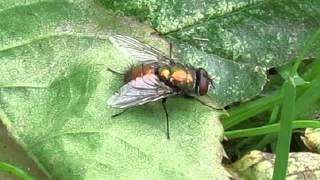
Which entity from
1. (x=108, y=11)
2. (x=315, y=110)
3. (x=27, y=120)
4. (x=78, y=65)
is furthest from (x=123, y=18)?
(x=315, y=110)

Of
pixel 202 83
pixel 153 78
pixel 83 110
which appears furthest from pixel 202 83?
pixel 83 110

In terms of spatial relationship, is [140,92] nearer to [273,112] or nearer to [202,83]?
[202,83]

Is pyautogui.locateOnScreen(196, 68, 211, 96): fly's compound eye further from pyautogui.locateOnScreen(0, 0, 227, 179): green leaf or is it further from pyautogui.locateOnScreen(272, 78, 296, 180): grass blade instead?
pyautogui.locateOnScreen(272, 78, 296, 180): grass blade

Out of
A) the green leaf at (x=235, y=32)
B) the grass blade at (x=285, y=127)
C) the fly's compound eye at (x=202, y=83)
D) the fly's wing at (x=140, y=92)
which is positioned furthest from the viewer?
the green leaf at (x=235, y=32)

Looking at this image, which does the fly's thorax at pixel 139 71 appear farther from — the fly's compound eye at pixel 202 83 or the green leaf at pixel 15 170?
the green leaf at pixel 15 170

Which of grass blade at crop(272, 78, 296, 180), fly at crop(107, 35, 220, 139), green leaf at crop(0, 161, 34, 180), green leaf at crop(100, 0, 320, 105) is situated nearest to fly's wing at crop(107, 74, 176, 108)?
fly at crop(107, 35, 220, 139)

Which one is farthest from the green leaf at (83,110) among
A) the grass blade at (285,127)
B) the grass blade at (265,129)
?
the grass blade at (285,127)

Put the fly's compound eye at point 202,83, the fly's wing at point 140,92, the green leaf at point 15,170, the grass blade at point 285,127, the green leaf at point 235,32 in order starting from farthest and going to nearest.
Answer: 1. the green leaf at point 235,32
2. the fly's compound eye at point 202,83
3. the fly's wing at point 140,92
4. the green leaf at point 15,170
5. the grass blade at point 285,127

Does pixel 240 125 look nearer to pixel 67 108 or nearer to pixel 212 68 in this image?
pixel 212 68
